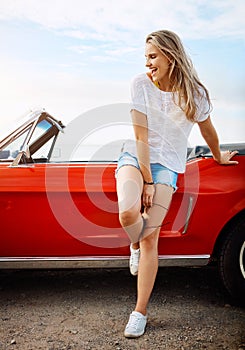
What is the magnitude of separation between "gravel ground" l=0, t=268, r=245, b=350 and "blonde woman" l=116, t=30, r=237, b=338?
17 centimetres

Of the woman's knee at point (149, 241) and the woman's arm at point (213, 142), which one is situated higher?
the woman's arm at point (213, 142)

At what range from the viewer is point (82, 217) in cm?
311

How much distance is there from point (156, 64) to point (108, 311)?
4.94ft

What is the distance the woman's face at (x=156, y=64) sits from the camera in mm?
2871

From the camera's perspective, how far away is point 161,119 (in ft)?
9.47

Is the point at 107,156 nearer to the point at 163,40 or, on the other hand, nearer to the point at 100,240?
the point at 100,240

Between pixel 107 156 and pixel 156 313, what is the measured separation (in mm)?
1067

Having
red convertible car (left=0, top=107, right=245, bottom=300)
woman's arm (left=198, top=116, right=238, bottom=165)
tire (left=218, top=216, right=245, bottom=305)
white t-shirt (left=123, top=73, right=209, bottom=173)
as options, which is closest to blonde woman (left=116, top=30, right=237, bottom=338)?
white t-shirt (left=123, top=73, right=209, bottom=173)

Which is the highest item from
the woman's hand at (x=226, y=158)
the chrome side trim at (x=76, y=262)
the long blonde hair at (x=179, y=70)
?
the long blonde hair at (x=179, y=70)

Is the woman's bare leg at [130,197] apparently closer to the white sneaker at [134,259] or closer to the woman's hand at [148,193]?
the woman's hand at [148,193]

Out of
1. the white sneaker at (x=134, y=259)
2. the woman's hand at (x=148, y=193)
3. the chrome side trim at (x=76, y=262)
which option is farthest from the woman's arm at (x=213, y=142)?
the white sneaker at (x=134, y=259)

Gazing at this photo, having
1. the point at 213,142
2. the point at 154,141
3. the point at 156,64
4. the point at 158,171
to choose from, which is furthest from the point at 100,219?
the point at 156,64

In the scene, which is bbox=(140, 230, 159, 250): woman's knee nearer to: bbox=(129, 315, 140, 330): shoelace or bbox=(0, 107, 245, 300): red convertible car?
bbox=(0, 107, 245, 300): red convertible car

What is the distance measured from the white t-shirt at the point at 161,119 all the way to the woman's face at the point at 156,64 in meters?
0.05
